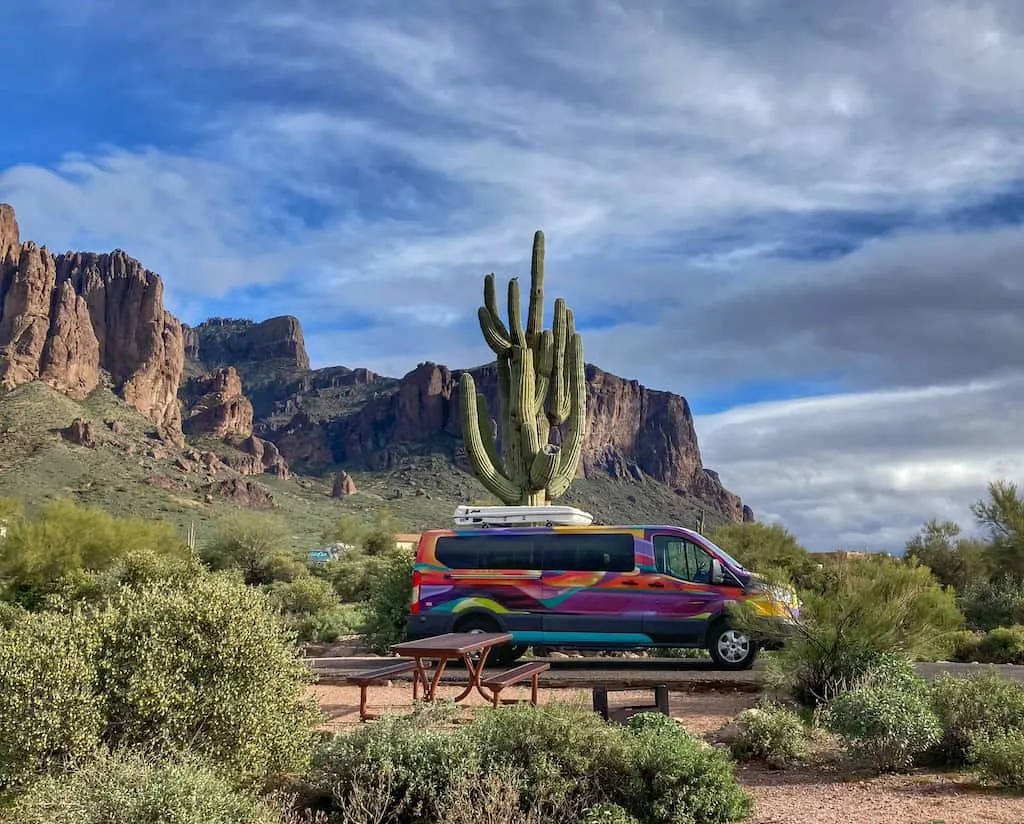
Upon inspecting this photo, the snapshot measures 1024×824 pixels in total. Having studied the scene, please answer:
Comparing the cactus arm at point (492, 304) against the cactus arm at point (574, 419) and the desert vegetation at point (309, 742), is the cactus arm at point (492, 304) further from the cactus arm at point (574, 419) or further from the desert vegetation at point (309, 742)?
Result: the desert vegetation at point (309, 742)

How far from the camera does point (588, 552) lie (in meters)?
15.2

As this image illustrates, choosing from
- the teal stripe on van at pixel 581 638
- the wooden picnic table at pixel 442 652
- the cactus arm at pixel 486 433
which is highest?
the cactus arm at pixel 486 433

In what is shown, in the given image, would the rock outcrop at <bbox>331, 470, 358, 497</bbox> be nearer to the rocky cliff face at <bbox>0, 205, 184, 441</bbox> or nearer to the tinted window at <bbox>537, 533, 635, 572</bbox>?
the rocky cliff face at <bbox>0, 205, 184, 441</bbox>

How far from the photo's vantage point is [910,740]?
26.1 feet

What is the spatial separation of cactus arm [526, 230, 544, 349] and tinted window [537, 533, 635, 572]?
721 centimetres

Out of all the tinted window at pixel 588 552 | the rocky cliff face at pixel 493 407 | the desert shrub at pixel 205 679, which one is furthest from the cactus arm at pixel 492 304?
the rocky cliff face at pixel 493 407

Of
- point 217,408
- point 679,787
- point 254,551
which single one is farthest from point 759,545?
point 217,408

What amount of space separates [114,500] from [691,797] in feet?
205

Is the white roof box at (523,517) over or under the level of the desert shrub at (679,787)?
over

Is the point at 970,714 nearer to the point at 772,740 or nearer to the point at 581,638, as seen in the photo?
the point at 772,740

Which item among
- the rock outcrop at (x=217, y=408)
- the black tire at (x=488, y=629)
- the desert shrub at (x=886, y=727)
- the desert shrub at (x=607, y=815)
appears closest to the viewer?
the desert shrub at (x=607, y=815)

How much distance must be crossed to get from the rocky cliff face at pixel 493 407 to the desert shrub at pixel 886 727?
10969cm

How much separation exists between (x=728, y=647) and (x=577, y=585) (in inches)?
98.4

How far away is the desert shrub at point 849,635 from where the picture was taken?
10.5 metres
